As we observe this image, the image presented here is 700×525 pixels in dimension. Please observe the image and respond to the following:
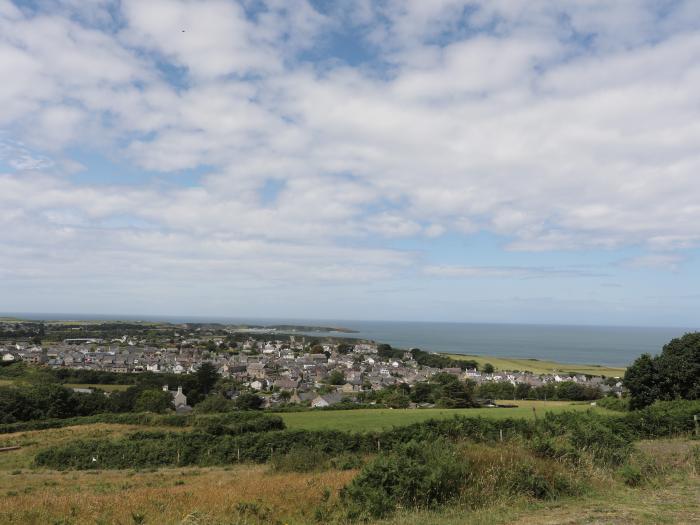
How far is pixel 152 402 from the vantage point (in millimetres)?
48688

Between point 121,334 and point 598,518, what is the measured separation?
178769mm

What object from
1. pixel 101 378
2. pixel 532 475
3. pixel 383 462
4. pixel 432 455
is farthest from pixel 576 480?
pixel 101 378

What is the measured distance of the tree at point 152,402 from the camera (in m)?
48.1

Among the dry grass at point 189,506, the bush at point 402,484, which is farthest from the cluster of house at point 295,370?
the bush at point 402,484

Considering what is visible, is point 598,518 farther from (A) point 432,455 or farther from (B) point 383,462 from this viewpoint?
(B) point 383,462

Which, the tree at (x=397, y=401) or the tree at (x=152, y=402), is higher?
the tree at (x=397, y=401)

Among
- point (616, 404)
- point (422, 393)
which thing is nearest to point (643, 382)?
point (616, 404)

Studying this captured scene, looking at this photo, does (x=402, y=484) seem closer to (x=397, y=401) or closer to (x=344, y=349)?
(x=397, y=401)

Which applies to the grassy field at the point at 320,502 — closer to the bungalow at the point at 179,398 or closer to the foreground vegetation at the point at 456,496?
the foreground vegetation at the point at 456,496

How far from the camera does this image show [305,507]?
757cm

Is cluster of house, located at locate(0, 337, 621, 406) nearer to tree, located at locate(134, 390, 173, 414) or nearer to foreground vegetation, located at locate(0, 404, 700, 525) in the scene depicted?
tree, located at locate(134, 390, 173, 414)

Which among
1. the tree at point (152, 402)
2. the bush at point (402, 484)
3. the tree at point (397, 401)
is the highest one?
the bush at point (402, 484)

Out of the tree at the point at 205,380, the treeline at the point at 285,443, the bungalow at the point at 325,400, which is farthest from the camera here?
the tree at the point at 205,380

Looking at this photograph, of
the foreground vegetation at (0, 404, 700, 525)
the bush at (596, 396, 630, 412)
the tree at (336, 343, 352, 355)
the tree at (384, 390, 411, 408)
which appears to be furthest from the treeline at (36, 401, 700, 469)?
the tree at (336, 343, 352, 355)
